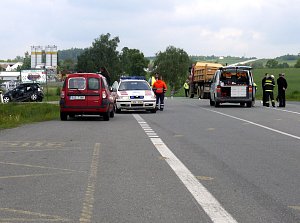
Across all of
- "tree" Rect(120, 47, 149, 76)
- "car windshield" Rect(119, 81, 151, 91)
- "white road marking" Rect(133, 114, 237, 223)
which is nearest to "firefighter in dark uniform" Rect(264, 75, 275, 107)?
"car windshield" Rect(119, 81, 151, 91)

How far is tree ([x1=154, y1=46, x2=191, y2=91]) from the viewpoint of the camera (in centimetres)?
14912

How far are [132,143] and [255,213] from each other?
715cm

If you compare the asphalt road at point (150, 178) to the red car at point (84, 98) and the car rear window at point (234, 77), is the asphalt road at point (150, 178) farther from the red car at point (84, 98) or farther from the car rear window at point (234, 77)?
the car rear window at point (234, 77)

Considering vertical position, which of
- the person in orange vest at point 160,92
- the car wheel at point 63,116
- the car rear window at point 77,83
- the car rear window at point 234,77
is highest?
the car rear window at point 234,77

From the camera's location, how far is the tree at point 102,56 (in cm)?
13875

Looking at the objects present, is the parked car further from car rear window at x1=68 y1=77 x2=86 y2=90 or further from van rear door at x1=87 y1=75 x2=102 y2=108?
car rear window at x1=68 y1=77 x2=86 y2=90

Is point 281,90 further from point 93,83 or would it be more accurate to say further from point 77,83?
point 77,83

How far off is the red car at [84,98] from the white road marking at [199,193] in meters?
10.3

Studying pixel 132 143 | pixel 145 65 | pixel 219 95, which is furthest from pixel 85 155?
pixel 145 65

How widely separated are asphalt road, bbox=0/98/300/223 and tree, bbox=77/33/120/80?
408 ft

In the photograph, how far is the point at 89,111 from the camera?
844 inches

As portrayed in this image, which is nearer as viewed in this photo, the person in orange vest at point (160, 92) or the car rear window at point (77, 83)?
the car rear window at point (77, 83)

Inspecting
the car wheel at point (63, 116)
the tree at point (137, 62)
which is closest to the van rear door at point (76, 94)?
the car wheel at point (63, 116)

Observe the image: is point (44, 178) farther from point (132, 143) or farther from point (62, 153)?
point (132, 143)
